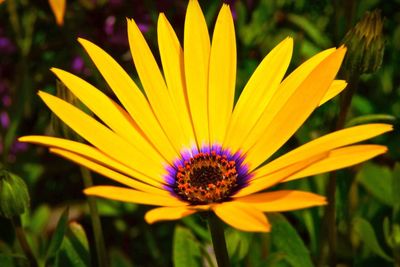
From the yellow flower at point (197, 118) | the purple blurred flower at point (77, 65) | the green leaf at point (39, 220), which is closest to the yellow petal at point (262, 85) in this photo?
the yellow flower at point (197, 118)

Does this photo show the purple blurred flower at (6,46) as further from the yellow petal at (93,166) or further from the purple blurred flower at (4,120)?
the yellow petal at (93,166)

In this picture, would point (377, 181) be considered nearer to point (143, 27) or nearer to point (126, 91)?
point (126, 91)

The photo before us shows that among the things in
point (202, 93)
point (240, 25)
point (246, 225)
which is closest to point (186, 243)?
point (202, 93)

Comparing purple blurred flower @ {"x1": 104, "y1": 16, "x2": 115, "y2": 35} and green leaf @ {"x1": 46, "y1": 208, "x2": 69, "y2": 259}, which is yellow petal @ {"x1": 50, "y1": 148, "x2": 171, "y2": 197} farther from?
purple blurred flower @ {"x1": 104, "y1": 16, "x2": 115, "y2": 35}

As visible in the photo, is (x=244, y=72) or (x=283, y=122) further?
(x=244, y=72)

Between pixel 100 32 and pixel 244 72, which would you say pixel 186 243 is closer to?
pixel 244 72

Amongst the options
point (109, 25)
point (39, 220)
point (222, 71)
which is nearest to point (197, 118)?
point (222, 71)

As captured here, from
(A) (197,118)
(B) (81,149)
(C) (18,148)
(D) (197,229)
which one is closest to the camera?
(B) (81,149)
